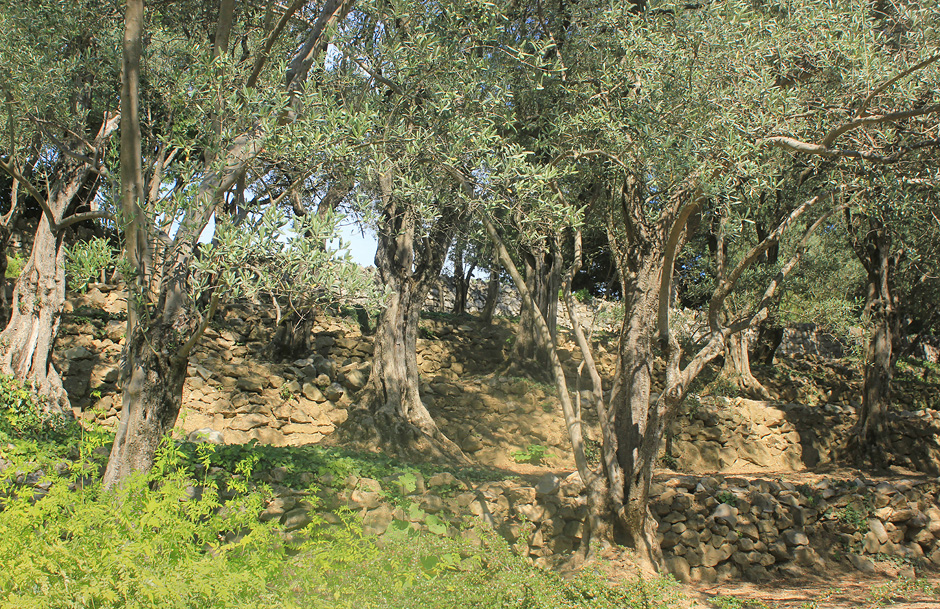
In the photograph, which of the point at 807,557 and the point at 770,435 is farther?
the point at 770,435

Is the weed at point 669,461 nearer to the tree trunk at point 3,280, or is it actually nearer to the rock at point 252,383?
the rock at point 252,383

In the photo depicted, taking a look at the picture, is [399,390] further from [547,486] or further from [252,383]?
[547,486]

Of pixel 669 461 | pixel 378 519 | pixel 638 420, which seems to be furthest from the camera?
pixel 669 461

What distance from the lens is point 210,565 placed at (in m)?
3.50

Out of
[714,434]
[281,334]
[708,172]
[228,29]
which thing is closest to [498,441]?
[714,434]

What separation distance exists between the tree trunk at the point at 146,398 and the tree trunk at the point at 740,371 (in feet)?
43.6

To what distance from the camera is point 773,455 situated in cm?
1282

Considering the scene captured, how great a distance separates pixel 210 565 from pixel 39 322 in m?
8.78

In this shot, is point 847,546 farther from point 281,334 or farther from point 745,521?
point 281,334

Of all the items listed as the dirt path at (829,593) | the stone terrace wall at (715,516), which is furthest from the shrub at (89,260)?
the dirt path at (829,593)

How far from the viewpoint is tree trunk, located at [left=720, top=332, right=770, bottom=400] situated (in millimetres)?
15242

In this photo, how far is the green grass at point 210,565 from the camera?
11.0 feet

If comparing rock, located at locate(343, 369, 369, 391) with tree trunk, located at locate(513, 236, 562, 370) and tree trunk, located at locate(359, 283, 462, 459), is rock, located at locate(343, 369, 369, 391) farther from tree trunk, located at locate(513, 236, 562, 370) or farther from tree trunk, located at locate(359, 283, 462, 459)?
tree trunk, located at locate(513, 236, 562, 370)

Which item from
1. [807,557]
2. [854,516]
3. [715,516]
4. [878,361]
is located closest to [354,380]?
[715,516]
